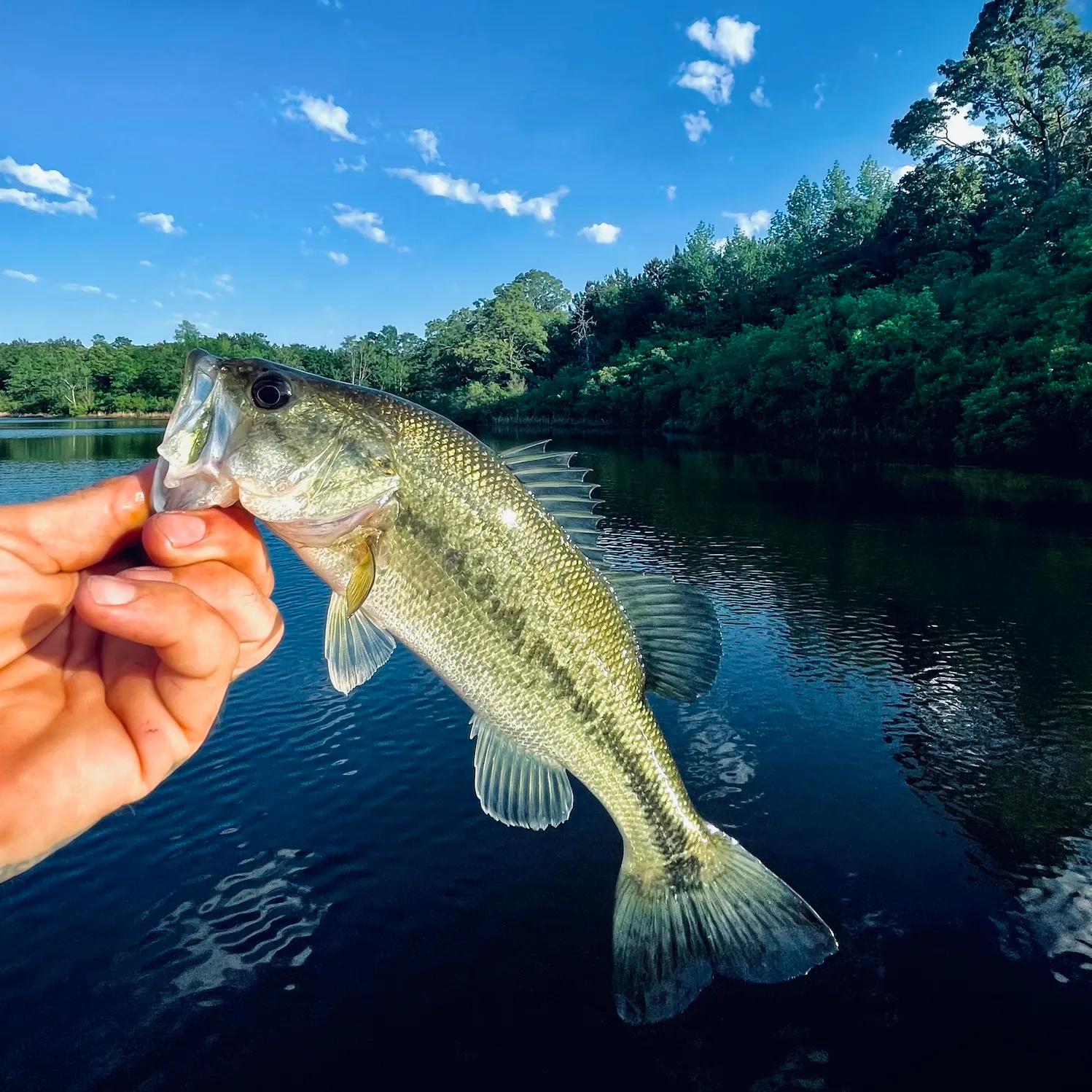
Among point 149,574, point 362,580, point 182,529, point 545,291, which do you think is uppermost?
point 545,291

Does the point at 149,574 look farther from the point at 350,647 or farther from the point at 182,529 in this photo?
the point at 350,647

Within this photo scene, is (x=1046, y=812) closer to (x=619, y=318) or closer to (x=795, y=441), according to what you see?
(x=795, y=441)

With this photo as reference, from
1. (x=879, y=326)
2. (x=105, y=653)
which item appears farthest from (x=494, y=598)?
(x=879, y=326)

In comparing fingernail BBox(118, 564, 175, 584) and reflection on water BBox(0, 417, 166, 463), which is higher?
fingernail BBox(118, 564, 175, 584)

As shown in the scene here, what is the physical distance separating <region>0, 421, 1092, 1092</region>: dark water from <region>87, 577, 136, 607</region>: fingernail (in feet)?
28.3

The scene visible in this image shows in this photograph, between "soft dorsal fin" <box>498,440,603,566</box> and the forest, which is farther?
the forest

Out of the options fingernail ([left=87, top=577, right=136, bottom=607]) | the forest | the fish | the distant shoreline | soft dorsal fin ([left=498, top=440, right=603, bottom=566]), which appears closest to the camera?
fingernail ([left=87, top=577, right=136, bottom=607])

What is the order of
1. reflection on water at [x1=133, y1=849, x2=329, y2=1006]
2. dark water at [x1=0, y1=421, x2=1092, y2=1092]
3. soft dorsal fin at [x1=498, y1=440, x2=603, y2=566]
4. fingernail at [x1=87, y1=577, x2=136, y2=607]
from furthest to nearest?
reflection on water at [x1=133, y1=849, x2=329, y2=1006], dark water at [x1=0, y1=421, x2=1092, y2=1092], soft dorsal fin at [x1=498, y1=440, x2=603, y2=566], fingernail at [x1=87, y1=577, x2=136, y2=607]

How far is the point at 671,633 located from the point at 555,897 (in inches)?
349

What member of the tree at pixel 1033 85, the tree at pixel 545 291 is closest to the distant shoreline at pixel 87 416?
the tree at pixel 545 291

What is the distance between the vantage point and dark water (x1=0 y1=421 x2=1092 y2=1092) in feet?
29.6

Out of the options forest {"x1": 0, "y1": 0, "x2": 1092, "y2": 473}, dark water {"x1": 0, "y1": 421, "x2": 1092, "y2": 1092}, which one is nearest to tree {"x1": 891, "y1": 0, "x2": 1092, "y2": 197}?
forest {"x1": 0, "y1": 0, "x2": 1092, "y2": 473}

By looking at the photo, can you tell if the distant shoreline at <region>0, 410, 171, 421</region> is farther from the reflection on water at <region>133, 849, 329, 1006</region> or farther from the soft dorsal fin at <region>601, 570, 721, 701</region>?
the soft dorsal fin at <region>601, 570, 721, 701</region>

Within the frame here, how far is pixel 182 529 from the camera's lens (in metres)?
2.98
